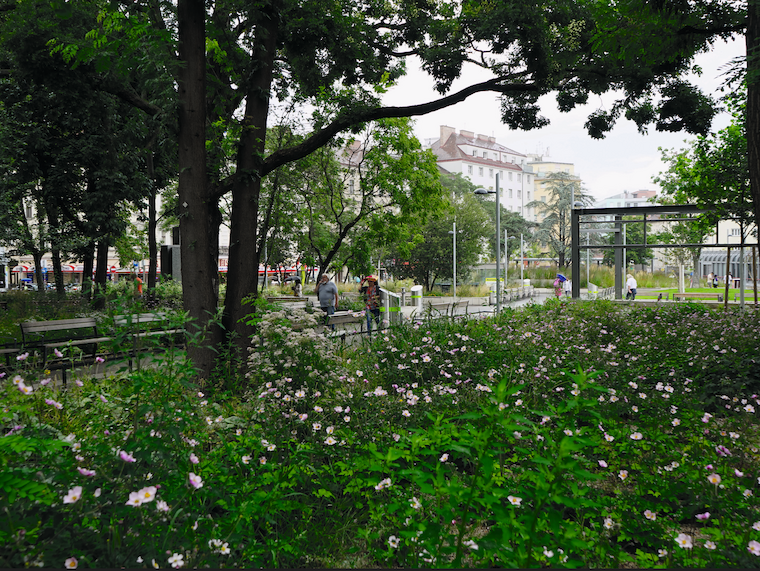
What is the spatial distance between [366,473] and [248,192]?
589 centimetres

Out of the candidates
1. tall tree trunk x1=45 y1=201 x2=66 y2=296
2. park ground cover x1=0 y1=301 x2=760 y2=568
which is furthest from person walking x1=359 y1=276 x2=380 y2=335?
tall tree trunk x1=45 y1=201 x2=66 y2=296

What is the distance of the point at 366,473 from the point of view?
3.74 meters

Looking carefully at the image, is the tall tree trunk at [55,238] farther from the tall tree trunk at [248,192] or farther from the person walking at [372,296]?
the tall tree trunk at [248,192]

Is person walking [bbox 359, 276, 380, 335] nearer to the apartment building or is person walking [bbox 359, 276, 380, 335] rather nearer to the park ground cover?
the park ground cover

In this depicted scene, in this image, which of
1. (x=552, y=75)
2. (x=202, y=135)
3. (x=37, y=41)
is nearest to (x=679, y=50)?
(x=552, y=75)

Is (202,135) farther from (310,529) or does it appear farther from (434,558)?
(434,558)

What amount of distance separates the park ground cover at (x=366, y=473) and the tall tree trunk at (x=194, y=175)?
6.31ft

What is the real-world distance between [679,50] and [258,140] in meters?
6.57

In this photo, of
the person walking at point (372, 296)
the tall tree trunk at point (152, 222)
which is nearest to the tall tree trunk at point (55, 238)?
the tall tree trunk at point (152, 222)

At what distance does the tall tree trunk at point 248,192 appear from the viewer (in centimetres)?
859

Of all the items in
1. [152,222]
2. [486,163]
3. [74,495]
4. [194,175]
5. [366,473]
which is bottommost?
[366,473]

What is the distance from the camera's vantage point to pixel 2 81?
16016mm

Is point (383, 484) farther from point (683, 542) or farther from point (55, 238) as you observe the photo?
point (55, 238)

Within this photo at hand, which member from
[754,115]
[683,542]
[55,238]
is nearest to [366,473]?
[683,542]
